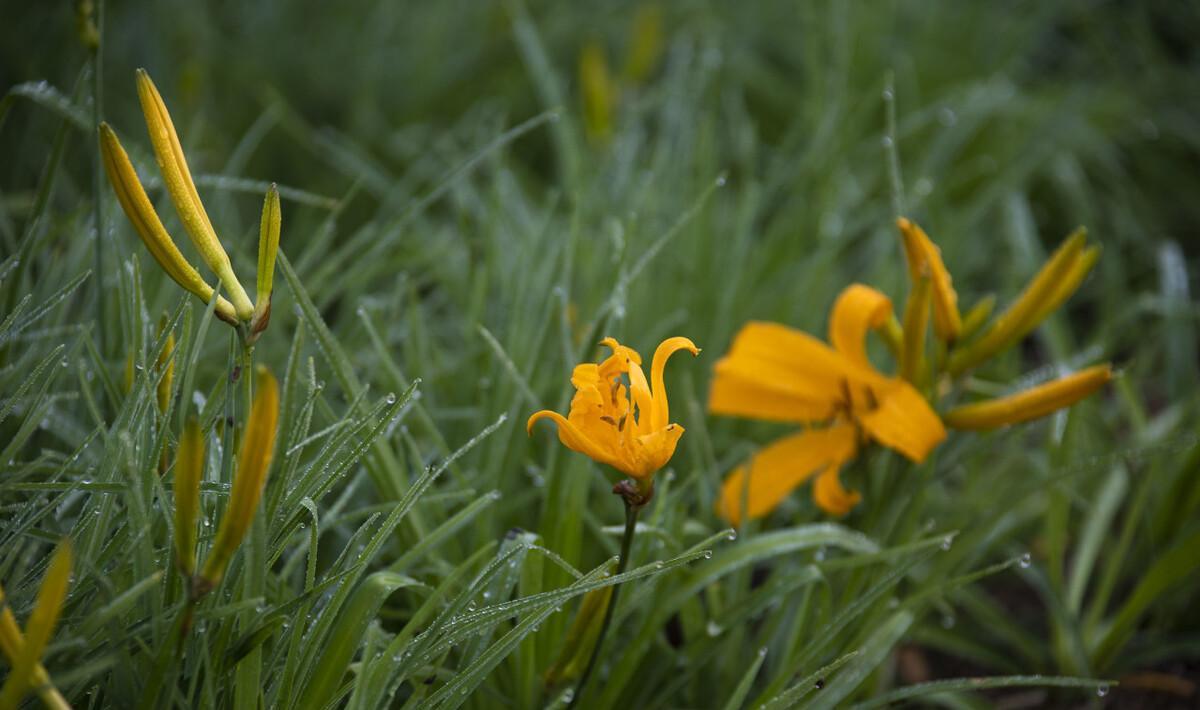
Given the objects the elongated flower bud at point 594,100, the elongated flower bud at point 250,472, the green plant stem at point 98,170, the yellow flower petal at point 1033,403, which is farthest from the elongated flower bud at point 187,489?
the elongated flower bud at point 594,100

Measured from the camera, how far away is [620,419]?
1.03 metres

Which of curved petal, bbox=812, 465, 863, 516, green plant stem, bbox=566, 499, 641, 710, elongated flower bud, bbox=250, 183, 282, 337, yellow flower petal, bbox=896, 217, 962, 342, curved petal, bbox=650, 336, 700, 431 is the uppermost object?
elongated flower bud, bbox=250, 183, 282, 337

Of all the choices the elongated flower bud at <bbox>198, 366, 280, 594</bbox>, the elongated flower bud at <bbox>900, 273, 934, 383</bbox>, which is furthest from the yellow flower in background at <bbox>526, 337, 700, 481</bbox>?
A: the elongated flower bud at <bbox>900, 273, 934, 383</bbox>

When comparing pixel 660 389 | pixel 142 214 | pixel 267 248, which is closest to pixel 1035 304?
pixel 660 389

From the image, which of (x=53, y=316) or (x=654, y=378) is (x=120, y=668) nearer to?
(x=654, y=378)

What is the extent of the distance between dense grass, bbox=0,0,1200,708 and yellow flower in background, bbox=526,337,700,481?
13 centimetres

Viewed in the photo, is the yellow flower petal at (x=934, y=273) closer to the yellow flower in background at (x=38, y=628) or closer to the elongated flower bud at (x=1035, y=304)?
the elongated flower bud at (x=1035, y=304)

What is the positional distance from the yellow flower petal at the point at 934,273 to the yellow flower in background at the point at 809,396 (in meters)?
0.06

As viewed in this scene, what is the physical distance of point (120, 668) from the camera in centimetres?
102

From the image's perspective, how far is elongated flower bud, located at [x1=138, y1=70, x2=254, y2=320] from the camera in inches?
39.0

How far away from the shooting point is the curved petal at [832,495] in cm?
151

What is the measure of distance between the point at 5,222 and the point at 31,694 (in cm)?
108

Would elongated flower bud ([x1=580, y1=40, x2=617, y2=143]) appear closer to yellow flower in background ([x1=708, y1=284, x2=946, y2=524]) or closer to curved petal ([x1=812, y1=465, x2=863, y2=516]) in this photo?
yellow flower in background ([x1=708, y1=284, x2=946, y2=524])

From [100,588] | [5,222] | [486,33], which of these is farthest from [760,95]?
[100,588]
